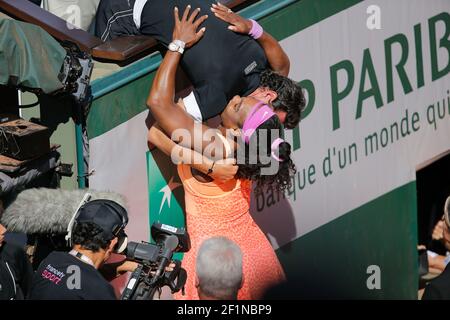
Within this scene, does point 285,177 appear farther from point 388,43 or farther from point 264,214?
point 388,43

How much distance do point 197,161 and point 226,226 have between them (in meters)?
0.42

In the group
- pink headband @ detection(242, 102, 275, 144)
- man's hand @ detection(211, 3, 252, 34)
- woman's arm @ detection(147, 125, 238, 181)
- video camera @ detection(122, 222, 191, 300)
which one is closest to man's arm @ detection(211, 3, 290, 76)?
man's hand @ detection(211, 3, 252, 34)

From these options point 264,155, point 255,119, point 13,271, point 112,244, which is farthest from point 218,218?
point 13,271

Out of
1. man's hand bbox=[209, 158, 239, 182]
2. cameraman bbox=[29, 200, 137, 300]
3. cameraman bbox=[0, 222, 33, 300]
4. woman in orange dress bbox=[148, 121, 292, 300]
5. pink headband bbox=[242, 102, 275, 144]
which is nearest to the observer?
cameraman bbox=[29, 200, 137, 300]

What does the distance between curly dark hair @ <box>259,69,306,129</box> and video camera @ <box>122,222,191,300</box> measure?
0.99 meters

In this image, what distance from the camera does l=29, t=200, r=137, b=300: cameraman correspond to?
4.21m

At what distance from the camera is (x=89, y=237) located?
441 cm

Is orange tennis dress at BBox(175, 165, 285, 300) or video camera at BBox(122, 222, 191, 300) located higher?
orange tennis dress at BBox(175, 165, 285, 300)

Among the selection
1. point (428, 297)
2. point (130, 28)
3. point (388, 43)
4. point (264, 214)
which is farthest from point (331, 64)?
point (428, 297)

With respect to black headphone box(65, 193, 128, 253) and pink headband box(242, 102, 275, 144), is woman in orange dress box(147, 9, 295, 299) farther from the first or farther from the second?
black headphone box(65, 193, 128, 253)

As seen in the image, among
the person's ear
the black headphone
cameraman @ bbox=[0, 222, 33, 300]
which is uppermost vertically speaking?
the black headphone

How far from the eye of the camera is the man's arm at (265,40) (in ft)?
17.4

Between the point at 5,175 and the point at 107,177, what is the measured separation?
0.75m

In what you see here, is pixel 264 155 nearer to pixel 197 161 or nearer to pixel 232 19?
pixel 197 161
